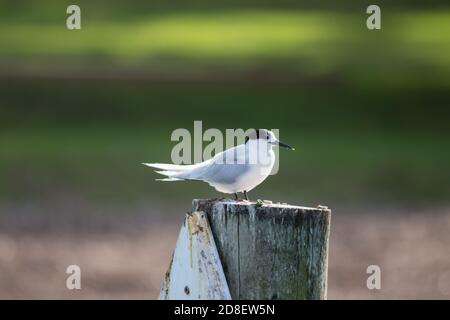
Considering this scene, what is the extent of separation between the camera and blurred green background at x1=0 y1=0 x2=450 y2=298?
13422mm

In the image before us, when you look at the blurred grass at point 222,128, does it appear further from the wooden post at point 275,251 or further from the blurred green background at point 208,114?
the wooden post at point 275,251

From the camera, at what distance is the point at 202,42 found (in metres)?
22.3

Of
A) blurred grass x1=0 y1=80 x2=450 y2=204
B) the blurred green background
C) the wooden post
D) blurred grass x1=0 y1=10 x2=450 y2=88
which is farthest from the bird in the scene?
blurred grass x1=0 y1=10 x2=450 y2=88

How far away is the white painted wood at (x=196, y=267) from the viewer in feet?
18.2

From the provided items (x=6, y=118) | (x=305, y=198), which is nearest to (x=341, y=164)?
(x=305, y=198)

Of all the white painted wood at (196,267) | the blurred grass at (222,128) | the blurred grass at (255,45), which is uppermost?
the blurred grass at (255,45)

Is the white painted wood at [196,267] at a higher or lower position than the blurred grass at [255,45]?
lower

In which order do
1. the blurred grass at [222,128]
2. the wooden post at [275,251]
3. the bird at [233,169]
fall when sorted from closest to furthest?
the wooden post at [275,251] → the bird at [233,169] → the blurred grass at [222,128]

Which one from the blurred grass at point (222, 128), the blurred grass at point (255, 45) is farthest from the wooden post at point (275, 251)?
the blurred grass at point (255, 45)

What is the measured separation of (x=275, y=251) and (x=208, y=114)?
1380 cm

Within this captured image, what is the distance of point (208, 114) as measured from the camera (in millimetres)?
19219

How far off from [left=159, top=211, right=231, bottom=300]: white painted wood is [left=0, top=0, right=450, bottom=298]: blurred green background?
5.64 m

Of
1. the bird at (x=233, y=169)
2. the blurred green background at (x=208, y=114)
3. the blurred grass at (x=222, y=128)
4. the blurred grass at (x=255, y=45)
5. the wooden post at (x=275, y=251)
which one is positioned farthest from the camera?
the blurred grass at (x=255, y=45)

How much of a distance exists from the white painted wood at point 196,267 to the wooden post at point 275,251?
0.06m
